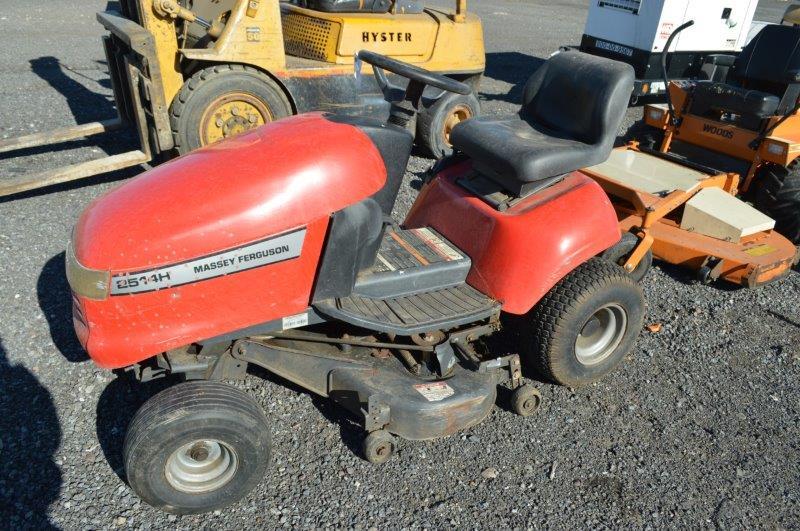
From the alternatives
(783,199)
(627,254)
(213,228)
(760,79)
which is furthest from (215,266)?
(760,79)

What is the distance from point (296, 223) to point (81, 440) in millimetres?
1364

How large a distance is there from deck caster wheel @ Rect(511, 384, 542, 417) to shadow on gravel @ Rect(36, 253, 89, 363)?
6.80 ft

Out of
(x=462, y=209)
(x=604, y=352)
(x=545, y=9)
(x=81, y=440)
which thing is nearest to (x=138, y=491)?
(x=81, y=440)

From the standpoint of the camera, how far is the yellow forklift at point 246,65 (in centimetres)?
458

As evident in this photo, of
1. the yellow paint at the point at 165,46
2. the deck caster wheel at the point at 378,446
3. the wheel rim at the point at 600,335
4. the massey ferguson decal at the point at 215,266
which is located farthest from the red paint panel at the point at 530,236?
the yellow paint at the point at 165,46

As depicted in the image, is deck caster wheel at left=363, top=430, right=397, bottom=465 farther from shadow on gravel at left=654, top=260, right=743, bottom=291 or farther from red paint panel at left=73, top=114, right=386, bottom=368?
shadow on gravel at left=654, top=260, right=743, bottom=291

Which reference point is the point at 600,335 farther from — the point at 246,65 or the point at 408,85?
the point at 246,65

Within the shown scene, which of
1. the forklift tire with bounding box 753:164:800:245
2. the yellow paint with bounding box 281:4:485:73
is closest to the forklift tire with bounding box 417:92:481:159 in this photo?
the yellow paint with bounding box 281:4:485:73

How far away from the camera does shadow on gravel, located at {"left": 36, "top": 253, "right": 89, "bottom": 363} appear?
A: 3.08 m

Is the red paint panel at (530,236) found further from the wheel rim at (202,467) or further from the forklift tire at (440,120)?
the forklift tire at (440,120)

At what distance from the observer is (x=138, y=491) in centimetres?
221

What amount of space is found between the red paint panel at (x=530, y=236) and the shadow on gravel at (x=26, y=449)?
192 cm

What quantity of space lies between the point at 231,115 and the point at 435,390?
3177mm

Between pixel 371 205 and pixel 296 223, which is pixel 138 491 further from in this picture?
pixel 371 205
